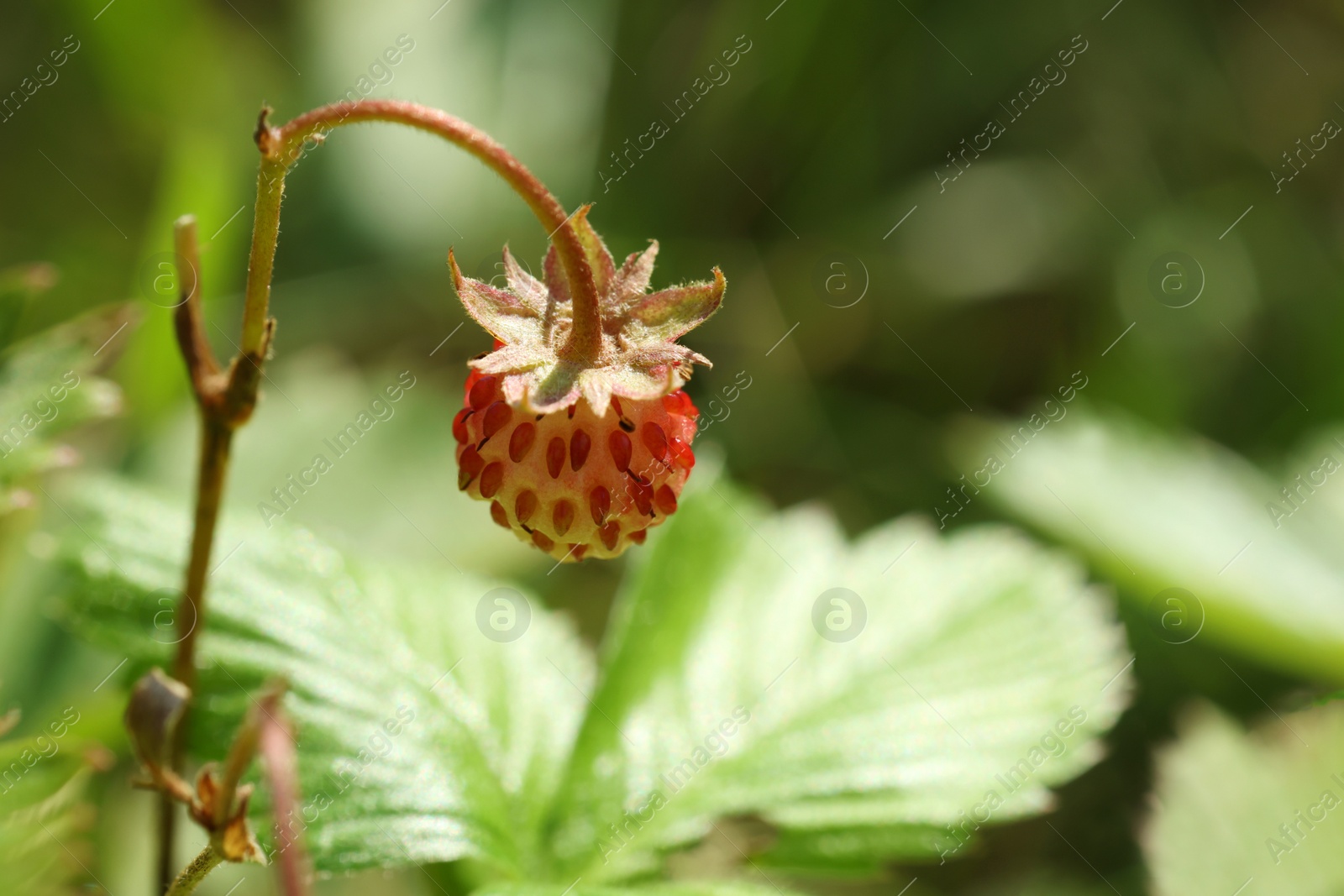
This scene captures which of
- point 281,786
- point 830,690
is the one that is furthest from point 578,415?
point 830,690

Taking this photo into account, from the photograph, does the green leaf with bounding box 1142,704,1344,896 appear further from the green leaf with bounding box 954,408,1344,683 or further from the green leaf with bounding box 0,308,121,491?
the green leaf with bounding box 0,308,121,491

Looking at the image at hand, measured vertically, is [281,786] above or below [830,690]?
above

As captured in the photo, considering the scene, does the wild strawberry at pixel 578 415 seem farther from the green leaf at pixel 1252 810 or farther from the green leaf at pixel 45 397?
the green leaf at pixel 1252 810

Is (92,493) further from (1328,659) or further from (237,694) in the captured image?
(1328,659)

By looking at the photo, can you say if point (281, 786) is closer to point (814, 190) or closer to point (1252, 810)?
point (1252, 810)

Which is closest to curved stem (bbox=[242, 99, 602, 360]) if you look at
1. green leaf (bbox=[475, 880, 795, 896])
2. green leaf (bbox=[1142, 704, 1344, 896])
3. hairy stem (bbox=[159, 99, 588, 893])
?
hairy stem (bbox=[159, 99, 588, 893])

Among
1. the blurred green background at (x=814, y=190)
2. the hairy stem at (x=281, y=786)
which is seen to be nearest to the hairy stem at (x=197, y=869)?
the hairy stem at (x=281, y=786)
